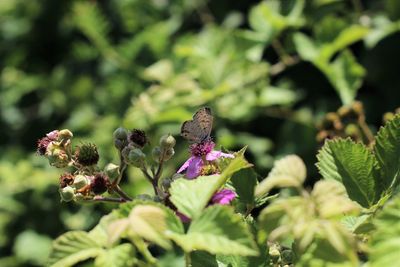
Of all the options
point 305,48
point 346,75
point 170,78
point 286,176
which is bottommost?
point 286,176

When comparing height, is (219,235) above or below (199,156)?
below

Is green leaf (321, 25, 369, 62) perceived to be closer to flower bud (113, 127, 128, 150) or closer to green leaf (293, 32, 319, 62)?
green leaf (293, 32, 319, 62)

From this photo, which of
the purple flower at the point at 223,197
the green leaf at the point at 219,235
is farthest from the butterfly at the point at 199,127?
the green leaf at the point at 219,235

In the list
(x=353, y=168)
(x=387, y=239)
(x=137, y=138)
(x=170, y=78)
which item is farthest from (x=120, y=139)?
(x=170, y=78)

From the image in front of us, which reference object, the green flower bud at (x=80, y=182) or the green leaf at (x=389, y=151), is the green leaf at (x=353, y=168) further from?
the green flower bud at (x=80, y=182)

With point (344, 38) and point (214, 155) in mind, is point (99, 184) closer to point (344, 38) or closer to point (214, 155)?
point (214, 155)

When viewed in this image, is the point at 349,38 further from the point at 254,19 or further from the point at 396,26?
the point at 254,19

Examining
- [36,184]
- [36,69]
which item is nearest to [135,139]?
[36,184]
